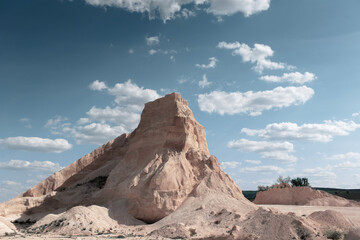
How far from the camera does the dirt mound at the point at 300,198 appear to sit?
38719 mm

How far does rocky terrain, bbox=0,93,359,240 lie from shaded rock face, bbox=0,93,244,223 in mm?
77

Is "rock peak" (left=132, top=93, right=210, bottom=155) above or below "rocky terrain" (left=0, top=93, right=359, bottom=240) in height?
above

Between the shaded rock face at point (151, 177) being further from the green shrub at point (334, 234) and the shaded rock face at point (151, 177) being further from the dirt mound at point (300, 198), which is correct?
the dirt mound at point (300, 198)

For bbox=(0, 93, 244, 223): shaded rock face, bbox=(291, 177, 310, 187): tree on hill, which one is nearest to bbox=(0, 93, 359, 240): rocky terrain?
bbox=(0, 93, 244, 223): shaded rock face

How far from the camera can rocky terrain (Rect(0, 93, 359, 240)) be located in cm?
1977

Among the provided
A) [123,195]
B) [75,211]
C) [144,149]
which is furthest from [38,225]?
[144,149]

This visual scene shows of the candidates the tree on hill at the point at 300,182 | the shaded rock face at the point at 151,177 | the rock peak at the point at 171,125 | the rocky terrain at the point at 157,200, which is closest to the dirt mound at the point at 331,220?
the rocky terrain at the point at 157,200

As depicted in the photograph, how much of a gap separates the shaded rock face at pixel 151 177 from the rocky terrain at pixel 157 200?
0.08 meters

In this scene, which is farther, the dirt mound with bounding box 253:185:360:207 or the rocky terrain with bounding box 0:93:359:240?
the dirt mound with bounding box 253:185:360:207

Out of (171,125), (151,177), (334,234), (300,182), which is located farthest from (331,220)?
(300,182)

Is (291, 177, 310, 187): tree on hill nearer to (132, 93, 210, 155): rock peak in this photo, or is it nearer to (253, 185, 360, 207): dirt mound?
(253, 185, 360, 207): dirt mound

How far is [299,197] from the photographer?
4144 centimetres

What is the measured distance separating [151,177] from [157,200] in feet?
7.09

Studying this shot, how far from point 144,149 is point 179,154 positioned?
12.7 feet
